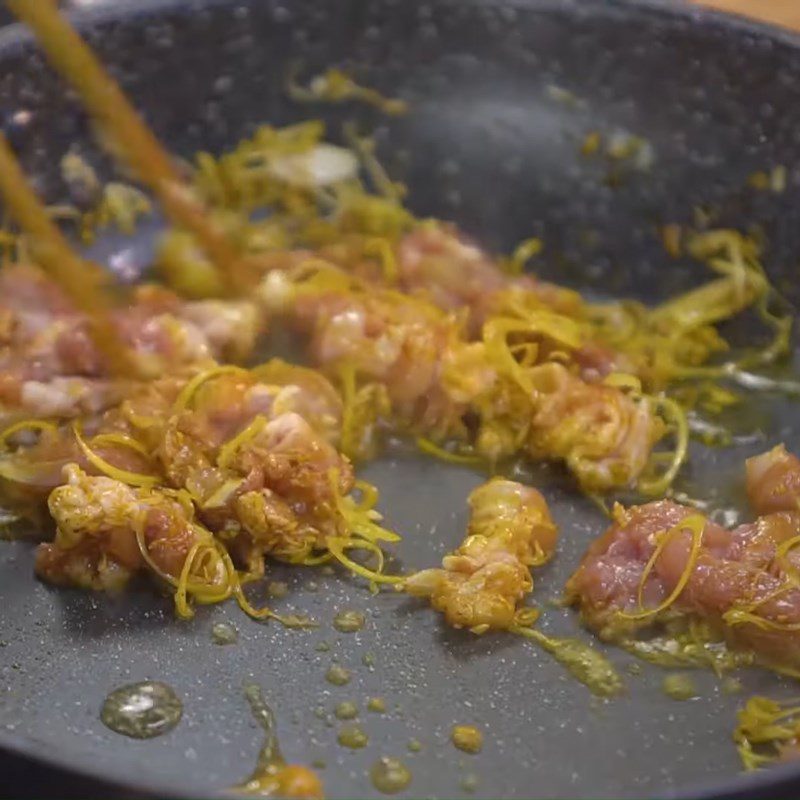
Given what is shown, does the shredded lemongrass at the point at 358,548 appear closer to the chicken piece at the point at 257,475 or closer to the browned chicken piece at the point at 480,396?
the chicken piece at the point at 257,475

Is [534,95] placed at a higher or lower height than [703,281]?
higher

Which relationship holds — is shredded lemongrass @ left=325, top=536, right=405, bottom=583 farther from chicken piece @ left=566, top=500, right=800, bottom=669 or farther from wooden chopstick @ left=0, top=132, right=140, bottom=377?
wooden chopstick @ left=0, top=132, right=140, bottom=377

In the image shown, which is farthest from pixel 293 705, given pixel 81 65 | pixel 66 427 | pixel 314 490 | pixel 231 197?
pixel 231 197

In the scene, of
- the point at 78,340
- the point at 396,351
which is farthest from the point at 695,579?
the point at 78,340

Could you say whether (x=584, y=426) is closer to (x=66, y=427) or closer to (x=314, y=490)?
(x=314, y=490)

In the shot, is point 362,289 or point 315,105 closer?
point 362,289

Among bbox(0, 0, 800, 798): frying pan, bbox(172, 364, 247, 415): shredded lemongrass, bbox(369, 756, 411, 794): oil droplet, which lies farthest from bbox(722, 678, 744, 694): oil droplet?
bbox(172, 364, 247, 415): shredded lemongrass

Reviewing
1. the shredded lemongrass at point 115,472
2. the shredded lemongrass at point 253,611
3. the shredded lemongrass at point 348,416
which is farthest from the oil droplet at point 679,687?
the shredded lemongrass at point 115,472
